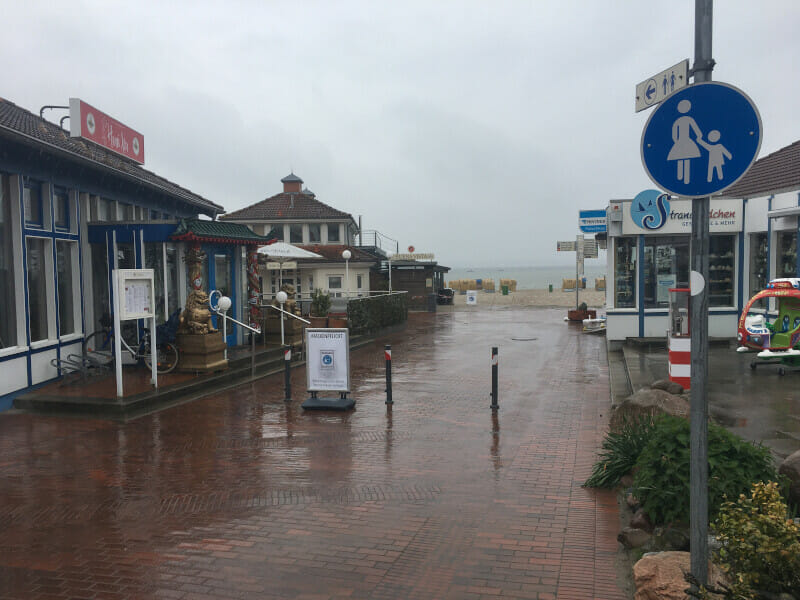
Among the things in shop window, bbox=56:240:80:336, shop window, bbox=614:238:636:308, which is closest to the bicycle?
shop window, bbox=56:240:80:336

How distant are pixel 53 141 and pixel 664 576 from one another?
11.9 metres

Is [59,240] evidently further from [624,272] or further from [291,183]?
[291,183]

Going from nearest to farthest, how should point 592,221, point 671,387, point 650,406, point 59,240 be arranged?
point 650,406
point 671,387
point 59,240
point 592,221

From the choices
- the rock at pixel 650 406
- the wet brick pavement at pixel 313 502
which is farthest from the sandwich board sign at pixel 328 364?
the rock at pixel 650 406

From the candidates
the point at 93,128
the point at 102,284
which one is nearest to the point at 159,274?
the point at 102,284

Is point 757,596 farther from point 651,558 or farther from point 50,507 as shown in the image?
point 50,507

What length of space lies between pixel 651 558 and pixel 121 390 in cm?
872

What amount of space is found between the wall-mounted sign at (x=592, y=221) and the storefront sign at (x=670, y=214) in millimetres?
2120

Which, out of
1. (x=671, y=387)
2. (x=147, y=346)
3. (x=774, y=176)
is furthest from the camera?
(x=774, y=176)

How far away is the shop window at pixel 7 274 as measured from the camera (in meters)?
10.9

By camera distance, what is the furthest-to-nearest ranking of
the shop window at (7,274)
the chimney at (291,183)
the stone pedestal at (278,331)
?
the chimney at (291,183), the stone pedestal at (278,331), the shop window at (7,274)

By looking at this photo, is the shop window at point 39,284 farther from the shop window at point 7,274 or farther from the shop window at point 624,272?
the shop window at point 624,272

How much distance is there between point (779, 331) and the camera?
12.6m

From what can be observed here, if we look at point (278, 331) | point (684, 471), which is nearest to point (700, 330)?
point (684, 471)
